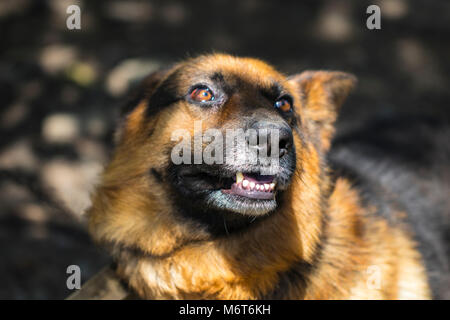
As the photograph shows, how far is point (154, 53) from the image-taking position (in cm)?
719

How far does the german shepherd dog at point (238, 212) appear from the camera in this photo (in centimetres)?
324

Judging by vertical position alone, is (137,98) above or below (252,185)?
above

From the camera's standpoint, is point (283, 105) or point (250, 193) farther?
point (283, 105)

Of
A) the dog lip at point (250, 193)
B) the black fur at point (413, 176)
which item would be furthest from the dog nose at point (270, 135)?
the black fur at point (413, 176)

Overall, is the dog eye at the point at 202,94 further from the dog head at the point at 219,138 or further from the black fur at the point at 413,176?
the black fur at the point at 413,176

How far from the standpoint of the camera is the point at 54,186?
19.9 ft

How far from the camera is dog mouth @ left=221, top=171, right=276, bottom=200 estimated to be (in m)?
3.17

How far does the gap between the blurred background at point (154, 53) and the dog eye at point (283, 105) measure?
303 cm

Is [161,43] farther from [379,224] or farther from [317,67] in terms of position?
[379,224]

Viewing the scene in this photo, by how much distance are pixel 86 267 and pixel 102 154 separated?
181cm

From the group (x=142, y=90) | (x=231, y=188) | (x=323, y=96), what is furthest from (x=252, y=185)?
(x=142, y=90)

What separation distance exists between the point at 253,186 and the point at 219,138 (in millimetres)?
385

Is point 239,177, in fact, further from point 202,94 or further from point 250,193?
point 202,94

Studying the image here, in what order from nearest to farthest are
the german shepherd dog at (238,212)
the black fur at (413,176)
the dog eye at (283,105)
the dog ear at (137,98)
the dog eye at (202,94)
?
the german shepherd dog at (238,212) → the dog eye at (202,94) → the dog eye at (283,105) → the dog ear at (137,98) → the black fur at (413,176)
